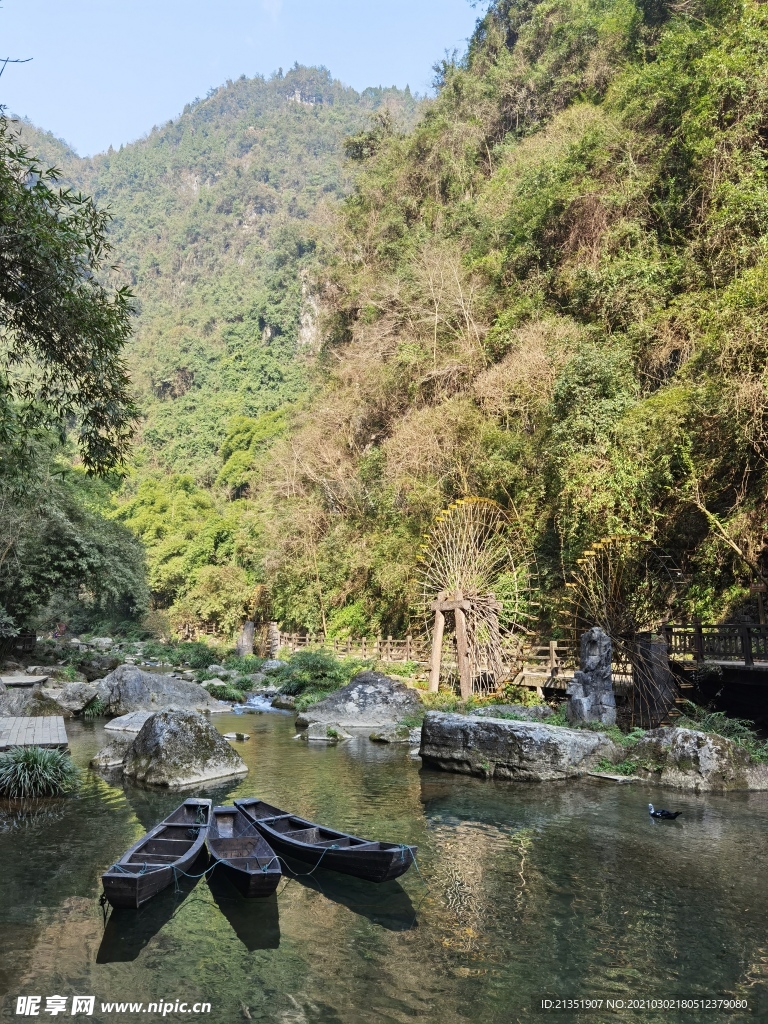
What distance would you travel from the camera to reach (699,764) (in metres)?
10.7

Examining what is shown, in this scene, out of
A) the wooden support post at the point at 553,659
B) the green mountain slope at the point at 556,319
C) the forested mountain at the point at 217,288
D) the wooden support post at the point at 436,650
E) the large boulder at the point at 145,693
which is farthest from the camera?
the forested mountain at the point at 217,288

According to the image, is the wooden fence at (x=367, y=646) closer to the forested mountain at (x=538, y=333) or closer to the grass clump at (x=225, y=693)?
the forested mountain at (x=538, y=333)

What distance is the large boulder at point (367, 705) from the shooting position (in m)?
17.0

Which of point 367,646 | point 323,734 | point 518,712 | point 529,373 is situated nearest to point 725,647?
point 518,712

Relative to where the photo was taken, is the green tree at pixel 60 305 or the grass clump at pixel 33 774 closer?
the green tree at pixel 60 305

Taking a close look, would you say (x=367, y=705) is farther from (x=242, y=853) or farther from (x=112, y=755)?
(x=242, y=853)

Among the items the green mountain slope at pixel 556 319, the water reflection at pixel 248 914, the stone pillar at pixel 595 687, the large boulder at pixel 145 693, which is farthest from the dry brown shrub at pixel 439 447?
the water reflection at pixel 248 914

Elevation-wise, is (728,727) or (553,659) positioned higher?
(553,659)

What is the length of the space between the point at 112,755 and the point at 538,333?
633 inches

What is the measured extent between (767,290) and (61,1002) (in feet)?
47.8

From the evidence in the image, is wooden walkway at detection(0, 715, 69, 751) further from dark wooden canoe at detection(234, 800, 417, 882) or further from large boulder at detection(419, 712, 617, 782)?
large boulder at detection(419, 712, 617, 782)

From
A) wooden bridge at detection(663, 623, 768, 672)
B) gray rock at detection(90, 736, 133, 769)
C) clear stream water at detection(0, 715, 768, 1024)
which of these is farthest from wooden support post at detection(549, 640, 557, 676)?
gray rock at detection(90, 736, 133, 769)

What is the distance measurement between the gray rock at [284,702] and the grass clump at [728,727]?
421 inches

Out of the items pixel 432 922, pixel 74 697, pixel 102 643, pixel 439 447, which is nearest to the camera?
pixel 432 922
